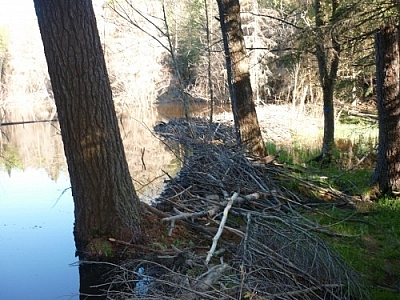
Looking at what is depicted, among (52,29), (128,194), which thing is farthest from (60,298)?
(52,29)

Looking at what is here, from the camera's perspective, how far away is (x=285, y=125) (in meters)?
17.3

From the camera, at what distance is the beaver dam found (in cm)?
341

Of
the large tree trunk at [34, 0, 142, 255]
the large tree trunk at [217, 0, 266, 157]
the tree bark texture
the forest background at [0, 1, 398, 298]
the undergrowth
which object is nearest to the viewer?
the undergrowth

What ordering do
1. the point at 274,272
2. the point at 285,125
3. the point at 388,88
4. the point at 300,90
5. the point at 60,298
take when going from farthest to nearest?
the point at 300,90, the point at 285,125, the point at 388,88, the point at 60,298, the point at 274,272

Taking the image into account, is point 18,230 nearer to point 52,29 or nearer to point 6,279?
point 6,279

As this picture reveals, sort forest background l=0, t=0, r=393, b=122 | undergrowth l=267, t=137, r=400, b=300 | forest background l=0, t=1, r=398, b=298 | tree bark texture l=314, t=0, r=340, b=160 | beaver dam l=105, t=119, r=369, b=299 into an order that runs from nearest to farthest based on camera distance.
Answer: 1. beaver dam l=105, t=119, r=369, b=299
2. undergrowth l=267, t=137, r=400, b=300
3. forest background l=0, t=1, r=398, b=298
4. forest background l=0, t=0, r=393, b=122
5. tree bark texture l=314, t=0, r=340, b=160

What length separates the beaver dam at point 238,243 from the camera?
3.41 m

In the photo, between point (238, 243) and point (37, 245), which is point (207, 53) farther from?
point (238, 243)

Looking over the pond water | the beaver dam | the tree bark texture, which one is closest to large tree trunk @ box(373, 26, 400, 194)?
the beaver dam

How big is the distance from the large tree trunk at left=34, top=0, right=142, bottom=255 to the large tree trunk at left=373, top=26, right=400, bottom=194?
410cm

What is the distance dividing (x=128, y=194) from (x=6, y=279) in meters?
1.75

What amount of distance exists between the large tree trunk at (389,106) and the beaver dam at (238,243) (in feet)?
2.48

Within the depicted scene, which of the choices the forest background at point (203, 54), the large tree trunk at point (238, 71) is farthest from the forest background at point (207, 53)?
the large tree trunk at point (238, 71)

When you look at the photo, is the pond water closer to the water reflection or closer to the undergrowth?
the water reflection
